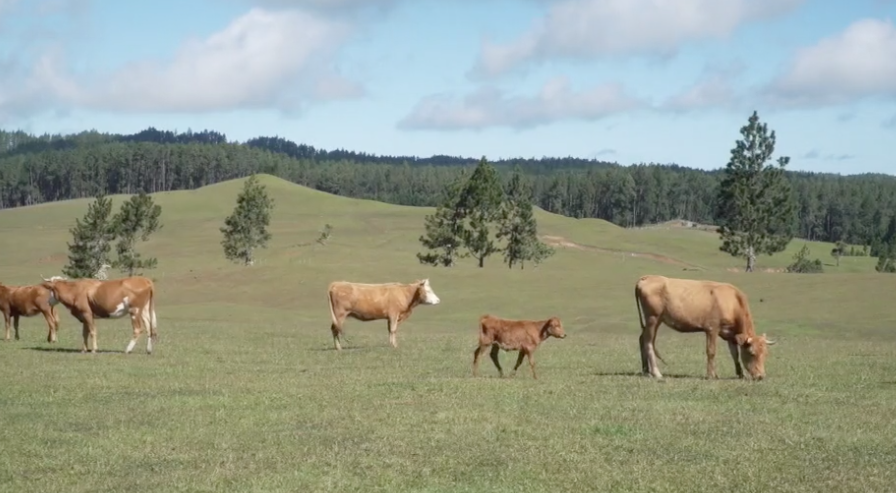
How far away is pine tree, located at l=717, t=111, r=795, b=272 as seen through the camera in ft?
264

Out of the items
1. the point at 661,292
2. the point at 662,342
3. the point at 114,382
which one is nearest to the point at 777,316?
the point at 662,342

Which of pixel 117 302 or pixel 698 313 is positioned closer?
pixel 698 313

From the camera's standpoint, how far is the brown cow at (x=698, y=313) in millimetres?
20859

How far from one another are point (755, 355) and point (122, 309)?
1495cm

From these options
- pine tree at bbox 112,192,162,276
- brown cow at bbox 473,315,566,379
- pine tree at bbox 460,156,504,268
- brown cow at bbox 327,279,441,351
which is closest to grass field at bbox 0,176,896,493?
Answer: brown cow at bbox 473,315,566,379

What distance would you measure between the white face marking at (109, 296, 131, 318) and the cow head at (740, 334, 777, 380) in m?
14.5

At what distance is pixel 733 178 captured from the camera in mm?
81438

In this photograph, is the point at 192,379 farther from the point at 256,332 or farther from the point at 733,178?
the point at 733,178

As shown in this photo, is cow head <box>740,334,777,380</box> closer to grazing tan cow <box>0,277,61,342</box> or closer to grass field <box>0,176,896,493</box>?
grass field <box>0,176,896,493</box>

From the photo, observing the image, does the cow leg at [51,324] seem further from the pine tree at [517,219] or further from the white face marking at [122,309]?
the pine tree at [517,219]

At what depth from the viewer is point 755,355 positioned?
20016 mm

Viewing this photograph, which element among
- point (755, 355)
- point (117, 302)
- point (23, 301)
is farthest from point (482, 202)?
point (755, 355)

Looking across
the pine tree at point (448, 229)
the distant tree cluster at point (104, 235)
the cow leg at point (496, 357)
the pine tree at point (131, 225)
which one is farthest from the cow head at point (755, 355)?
the pine tree at point (448, 229)

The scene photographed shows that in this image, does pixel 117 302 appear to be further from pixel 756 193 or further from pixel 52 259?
pixel 52 259
